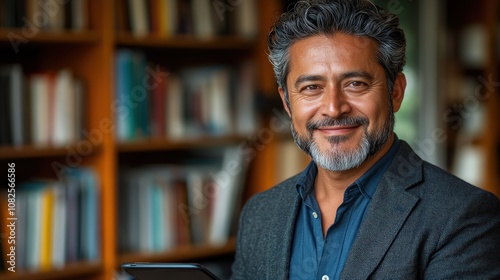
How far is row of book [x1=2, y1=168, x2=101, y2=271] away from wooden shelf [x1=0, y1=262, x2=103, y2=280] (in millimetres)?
28

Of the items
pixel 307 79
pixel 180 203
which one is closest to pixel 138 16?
pixel 180 203

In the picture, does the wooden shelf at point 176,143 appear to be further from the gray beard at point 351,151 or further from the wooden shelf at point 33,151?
the gray beard at point 351,151

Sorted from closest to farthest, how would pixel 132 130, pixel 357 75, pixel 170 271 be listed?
pixel 170 271 → pixel 357 75 → pixel 132 130

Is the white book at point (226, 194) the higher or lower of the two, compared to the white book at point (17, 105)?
lower

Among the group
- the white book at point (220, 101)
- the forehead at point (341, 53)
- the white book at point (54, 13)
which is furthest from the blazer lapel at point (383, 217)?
the white book at point (220, 101)

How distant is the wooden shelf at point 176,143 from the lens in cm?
303

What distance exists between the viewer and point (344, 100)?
1694 millimetres

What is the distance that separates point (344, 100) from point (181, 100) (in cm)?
162

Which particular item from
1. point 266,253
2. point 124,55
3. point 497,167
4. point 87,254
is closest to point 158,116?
point 124,55

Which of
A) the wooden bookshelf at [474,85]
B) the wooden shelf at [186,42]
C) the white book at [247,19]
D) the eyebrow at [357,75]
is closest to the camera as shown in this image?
the eyebrow at [357,75]

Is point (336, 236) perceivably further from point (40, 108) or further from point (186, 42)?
point (186, 42)

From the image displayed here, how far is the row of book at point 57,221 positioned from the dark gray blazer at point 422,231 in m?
1.32

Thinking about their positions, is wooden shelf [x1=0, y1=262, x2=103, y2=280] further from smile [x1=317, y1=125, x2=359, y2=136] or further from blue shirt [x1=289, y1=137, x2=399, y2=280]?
smile [x1=317, y1=125, x2=359, y2=136]

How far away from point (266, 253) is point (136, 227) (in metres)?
1.36
